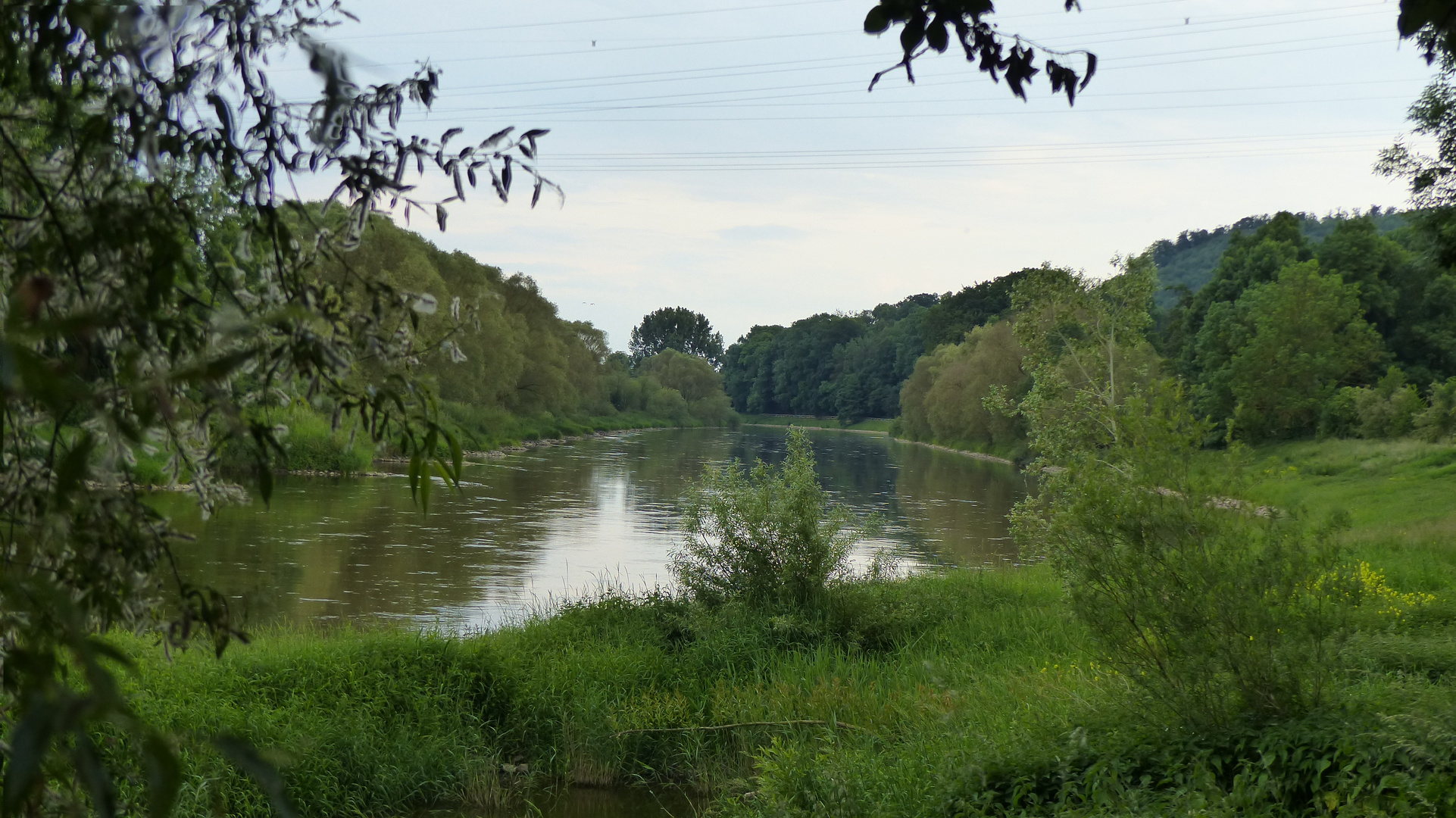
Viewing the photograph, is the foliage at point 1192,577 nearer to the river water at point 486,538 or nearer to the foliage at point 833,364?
the river water at point 486,538

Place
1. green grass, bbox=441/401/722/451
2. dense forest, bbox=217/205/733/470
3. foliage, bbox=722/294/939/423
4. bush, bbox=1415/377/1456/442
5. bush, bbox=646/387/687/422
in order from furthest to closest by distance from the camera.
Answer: foliage, bbox=722/294/939/423 < bush, bbox=646/387/687/422 < green grass, bbox=441/401/722/451 < dense forest, bbox=217/205/733/470 < bush, bbox=1415/377/1456/442

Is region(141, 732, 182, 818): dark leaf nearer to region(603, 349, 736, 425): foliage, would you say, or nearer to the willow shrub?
the willow shrub

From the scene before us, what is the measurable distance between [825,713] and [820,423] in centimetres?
10747

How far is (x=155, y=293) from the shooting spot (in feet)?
5.47

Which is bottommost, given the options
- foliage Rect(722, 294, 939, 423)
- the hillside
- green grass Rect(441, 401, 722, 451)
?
green grass Rect(441, 401, 722, 451)

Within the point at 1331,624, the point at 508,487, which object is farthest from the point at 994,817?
the point at 508,487

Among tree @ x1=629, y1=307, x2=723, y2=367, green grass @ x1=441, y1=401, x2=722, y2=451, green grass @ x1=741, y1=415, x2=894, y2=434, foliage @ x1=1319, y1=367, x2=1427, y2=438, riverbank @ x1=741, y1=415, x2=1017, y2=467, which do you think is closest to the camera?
foliage @ x1=1319, y1=367, x2=1427, y2=438

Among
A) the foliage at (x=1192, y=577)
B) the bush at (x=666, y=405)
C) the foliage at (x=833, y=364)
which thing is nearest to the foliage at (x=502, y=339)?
the bush at (x=666, y=405)

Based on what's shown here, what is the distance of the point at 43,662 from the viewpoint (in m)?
1.11

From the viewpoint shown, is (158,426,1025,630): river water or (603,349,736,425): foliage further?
(603,349,736,425): foliage

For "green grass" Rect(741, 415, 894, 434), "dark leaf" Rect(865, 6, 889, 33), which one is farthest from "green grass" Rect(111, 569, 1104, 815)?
"green grass" Rect(741, 415, 894, 434)

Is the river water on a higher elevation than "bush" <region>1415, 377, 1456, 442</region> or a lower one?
lower

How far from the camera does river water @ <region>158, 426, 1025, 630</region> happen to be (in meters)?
14.9

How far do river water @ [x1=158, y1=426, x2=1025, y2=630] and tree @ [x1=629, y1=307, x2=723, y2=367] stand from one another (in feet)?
402
